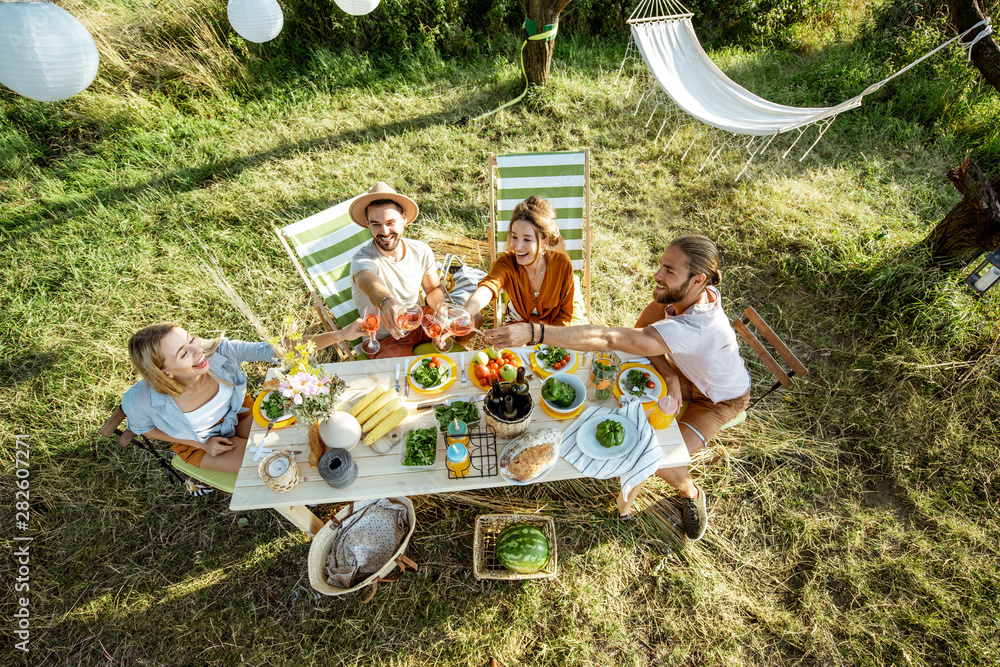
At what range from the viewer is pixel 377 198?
3.29 meters

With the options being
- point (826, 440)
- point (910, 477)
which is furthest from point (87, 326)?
point (910, 477)

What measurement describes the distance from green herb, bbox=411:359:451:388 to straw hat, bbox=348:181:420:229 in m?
1.23

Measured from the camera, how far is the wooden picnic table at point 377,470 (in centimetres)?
233

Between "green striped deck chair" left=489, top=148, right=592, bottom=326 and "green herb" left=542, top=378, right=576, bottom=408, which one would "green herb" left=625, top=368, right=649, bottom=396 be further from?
"green striped deck chair" left=489, top=148, right=592, bottom=326

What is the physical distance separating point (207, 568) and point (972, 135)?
958 centimetres

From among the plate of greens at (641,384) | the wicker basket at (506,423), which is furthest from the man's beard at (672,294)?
the wicker basket at (506,423)

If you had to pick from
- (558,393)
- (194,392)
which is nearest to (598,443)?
(558,393)

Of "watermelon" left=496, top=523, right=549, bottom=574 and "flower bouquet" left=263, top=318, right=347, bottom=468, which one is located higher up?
"flower bouquet" left=263, top=318, right=347, bottom=468

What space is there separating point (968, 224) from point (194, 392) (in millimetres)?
6216

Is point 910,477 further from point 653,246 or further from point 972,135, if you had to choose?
point 972,135

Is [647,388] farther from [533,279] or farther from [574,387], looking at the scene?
[533,279]

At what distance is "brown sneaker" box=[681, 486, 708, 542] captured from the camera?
122 inches

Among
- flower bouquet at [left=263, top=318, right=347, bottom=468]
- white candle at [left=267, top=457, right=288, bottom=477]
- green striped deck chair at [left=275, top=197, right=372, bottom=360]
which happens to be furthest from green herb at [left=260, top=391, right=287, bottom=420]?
green striped deck chair at [left=275, top=197, right=372, bottom=360]

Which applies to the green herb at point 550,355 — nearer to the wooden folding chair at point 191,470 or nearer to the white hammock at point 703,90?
the wooden folding chair at point 191,470
